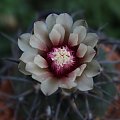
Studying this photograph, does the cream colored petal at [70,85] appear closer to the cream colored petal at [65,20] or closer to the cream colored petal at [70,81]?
the cream colored petal at [70,81]

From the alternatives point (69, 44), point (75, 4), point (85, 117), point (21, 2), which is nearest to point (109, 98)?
point (85, 117)

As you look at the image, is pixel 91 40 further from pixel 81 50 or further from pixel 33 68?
pixel 33 68

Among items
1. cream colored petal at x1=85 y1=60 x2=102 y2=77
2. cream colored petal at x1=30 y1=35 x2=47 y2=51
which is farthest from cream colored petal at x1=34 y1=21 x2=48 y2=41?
cream colored petal at x1=85 y1=60 x2=102 y2=77

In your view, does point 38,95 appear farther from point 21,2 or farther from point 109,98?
point 21,2

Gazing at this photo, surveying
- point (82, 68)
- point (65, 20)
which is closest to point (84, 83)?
point (82, 68)

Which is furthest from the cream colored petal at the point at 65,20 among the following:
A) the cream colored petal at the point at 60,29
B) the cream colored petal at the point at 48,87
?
the cream colored petal at the point at 48,87

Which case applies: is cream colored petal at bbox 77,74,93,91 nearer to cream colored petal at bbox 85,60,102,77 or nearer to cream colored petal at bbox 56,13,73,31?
cream colored petal at bbox 85,60,102,77
